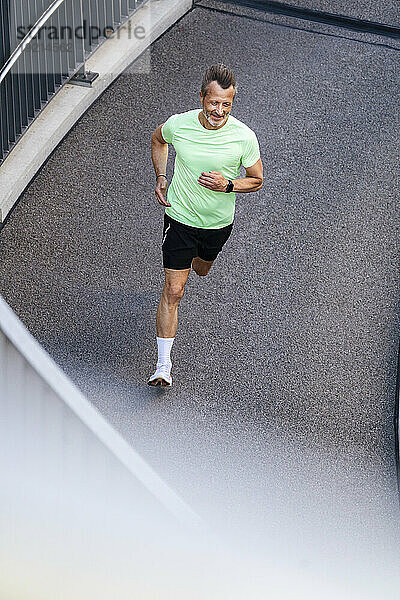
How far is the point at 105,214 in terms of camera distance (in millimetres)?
6883

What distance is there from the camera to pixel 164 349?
17.6 feet

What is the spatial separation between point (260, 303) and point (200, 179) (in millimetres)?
1523

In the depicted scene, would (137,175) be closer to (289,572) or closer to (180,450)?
(180,450)

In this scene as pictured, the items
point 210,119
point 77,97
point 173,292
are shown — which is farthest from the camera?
point 77,97

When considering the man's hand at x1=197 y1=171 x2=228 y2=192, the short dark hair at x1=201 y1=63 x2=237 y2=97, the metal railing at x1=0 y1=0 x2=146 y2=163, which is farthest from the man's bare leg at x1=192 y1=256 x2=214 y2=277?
the metal railing at x1=0 y1=0 x2=146 y2=163

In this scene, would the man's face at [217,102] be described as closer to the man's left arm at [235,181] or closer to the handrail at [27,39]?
the man's left arm at [235,181]

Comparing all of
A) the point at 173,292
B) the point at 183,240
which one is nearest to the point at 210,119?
the point at 183,240

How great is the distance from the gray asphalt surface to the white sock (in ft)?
0.67

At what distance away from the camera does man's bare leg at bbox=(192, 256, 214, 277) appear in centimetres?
570

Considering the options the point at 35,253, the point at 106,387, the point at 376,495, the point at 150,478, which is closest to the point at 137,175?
the point at 35,253

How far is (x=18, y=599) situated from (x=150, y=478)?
0.56m

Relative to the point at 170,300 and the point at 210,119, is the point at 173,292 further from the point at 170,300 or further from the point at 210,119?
the point at 210,119

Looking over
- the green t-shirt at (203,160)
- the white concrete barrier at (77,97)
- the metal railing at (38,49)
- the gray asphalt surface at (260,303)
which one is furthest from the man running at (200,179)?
the metal railing at (38,49)

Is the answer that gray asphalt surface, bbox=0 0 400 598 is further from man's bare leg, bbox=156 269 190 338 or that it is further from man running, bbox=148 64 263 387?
man running, bbox=148 64 263 387
